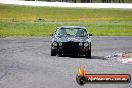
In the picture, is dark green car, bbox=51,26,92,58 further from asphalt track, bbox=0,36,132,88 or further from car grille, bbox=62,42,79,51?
asphalt track, bbox=0,36,132,88

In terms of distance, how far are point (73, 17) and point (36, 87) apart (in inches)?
2328

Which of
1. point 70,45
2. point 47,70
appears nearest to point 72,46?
point 70,45

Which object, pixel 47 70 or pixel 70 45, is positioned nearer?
pixel 47 70

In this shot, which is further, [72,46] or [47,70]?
[72,46]

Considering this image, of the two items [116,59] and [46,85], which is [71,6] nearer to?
[116,59]

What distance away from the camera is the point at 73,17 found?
7112 centimetres

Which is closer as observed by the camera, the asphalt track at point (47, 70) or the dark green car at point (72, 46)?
the asphalt track at point (47, 70)

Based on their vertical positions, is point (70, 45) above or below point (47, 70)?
above

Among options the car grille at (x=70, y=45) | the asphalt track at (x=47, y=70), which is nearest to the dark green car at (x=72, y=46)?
the car grille at (x=70, y=45)

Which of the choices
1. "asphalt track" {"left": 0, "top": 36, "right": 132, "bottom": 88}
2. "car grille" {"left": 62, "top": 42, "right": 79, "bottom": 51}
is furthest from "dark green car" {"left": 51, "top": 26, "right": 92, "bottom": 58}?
"asphalt track" {"left": 0, "top": 36, "right": 132, "bottom": 88}

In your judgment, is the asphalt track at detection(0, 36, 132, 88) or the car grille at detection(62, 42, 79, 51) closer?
the asphalt track at detection(0, 36, 132, 88)

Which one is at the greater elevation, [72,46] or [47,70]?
[72,46]

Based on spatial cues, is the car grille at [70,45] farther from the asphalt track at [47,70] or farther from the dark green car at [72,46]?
the asphalt track at [47,70]

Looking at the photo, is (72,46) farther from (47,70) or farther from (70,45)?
(47,70)
